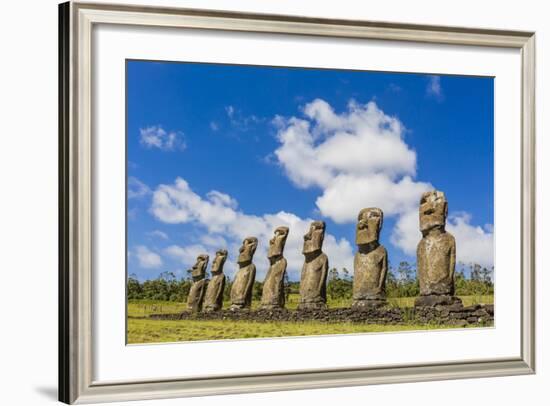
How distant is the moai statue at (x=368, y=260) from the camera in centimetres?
512

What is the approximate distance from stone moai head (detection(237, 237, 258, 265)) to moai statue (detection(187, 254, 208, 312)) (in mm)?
216

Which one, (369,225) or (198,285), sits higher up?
(369,225)

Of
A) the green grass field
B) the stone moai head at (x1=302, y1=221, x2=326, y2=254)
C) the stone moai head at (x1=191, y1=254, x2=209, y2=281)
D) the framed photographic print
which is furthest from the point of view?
the stone moai head at (x1=302, y1=221, x2=326, y2=254)

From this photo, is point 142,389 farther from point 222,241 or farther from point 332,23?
point 332,23

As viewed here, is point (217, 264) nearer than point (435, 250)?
Yes

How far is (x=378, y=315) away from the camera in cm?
511

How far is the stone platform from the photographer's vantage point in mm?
4914

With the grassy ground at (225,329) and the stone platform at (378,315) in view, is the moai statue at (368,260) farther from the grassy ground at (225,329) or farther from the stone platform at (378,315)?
the grassy ground at (225,329)

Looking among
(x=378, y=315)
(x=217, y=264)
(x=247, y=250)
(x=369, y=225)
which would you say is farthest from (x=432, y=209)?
(x=217, y=264)

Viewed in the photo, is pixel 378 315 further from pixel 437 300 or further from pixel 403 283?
pixel 437 300

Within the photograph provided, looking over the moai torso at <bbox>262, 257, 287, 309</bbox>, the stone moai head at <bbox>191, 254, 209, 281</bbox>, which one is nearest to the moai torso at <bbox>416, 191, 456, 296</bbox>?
the moai torso at <bbox>262, 257, 287, 309</bbox>

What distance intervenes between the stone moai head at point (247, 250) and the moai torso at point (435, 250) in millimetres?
1003

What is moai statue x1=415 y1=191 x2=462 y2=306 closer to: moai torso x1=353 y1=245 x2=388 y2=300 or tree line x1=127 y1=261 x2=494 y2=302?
tree line x1=127 y1=261 x2=494 y2=302

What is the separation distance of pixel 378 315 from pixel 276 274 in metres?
0.62
